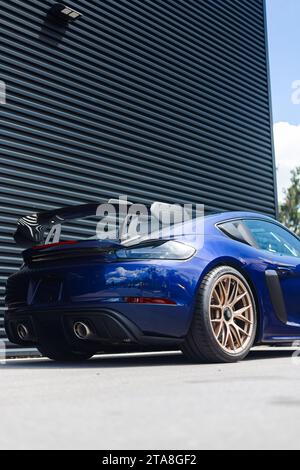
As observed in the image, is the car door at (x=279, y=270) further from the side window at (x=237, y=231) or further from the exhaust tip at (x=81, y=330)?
the exhaust tip at (x=81, y=330)

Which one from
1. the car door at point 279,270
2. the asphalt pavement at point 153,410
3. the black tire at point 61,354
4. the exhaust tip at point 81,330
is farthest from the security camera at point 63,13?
the asphalt pavement at point 153,410

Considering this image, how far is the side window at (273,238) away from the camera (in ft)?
16.0

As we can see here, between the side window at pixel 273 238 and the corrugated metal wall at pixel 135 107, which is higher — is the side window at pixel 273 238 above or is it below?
below

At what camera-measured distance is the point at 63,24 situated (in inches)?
303

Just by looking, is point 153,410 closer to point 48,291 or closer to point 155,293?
point 155,293

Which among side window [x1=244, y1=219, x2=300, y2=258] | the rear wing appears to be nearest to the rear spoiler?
the rear wing

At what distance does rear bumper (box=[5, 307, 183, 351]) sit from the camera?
3.87 metres

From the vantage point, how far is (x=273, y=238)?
5.19 meters

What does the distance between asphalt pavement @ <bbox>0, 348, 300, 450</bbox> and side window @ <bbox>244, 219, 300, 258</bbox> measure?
151cm

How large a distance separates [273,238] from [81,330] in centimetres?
194

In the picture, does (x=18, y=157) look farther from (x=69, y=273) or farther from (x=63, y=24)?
(x=69, y=273)

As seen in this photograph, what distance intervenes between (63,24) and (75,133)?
135 centimetres

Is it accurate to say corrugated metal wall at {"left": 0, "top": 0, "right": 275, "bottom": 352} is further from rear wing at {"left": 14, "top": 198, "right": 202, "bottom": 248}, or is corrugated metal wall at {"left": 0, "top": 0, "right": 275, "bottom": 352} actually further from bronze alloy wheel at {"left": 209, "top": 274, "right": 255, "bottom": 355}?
bronze alloy wheel at {"left": 209, "top": 274, "right": 255, "bottom": 355}

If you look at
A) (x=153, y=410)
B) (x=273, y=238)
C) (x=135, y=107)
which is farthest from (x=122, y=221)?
(x=135, y=107)
